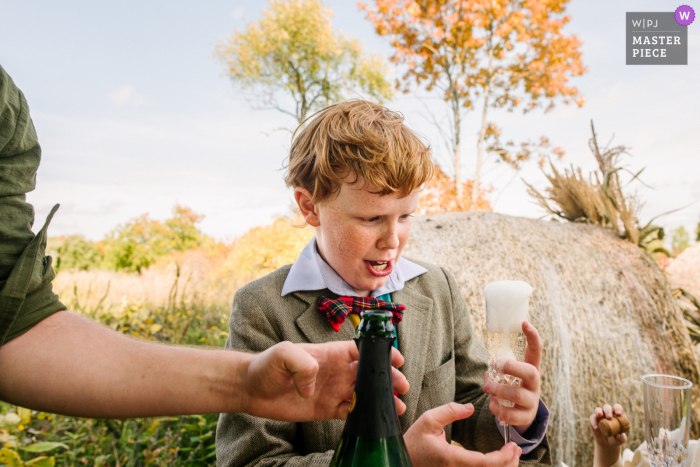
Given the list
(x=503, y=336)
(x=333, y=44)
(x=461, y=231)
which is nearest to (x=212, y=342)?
(x=461, y=231)

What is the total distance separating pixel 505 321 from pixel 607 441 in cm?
142

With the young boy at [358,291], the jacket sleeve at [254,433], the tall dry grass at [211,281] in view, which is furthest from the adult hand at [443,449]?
the tall dry grass at [211,281]

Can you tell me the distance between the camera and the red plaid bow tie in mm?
1506

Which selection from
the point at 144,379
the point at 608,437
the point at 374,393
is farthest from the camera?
the point at 608,437

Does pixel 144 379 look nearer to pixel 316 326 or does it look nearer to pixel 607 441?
pixel 316 326

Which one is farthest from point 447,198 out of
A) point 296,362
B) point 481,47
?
point 296,362

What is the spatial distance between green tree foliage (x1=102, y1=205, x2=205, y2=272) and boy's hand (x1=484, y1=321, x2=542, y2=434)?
11978 millimetres

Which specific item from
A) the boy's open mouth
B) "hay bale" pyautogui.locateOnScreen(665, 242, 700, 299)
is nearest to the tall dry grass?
the boy's open mouth

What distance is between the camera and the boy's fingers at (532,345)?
3.75ft

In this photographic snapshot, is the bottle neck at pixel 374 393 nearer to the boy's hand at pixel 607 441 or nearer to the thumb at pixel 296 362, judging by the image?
the thumb at pixel 296 362

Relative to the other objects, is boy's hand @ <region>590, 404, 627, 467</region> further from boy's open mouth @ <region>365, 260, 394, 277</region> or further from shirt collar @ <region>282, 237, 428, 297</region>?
boy's open mouth @ <region>365, 260, 394, 277</region>

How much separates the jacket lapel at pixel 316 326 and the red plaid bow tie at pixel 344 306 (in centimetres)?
3

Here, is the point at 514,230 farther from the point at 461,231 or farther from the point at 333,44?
the point at 333,44

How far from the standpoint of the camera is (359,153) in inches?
57.8
